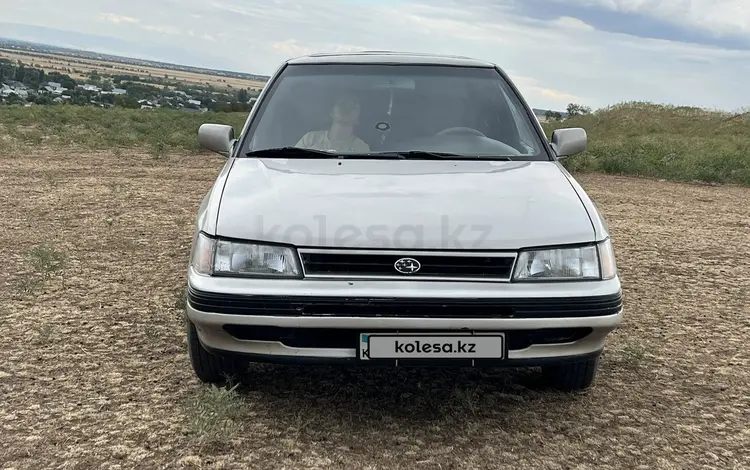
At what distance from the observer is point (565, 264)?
273cm

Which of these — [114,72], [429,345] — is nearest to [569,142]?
[429,345]

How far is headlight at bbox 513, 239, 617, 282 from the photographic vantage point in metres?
2.69

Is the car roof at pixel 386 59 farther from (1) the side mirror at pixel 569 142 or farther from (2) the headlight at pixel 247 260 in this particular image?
(2) the headlight at pixel 247 260

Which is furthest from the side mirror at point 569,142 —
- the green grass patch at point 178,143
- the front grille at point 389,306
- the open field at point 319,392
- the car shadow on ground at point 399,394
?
the green grass patch at point 178,143

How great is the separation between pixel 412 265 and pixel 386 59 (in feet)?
6.38

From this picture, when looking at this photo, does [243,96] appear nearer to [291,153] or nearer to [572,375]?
[291,153]

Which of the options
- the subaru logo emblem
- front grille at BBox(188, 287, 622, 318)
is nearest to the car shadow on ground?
front grille at BBox(188, 287, 622, 318)

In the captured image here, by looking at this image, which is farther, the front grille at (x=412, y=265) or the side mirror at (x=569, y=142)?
the side mirror at (x=569, y=142)

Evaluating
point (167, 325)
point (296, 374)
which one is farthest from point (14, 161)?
point (296, 374)

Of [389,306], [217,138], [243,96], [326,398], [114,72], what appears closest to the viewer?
[389,306]

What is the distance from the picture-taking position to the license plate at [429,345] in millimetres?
2643

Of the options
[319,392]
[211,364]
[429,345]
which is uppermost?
[429,345]

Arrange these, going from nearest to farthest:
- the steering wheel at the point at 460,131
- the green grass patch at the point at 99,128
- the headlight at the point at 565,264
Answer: the headlight at the point at 565,264 → the steering wheel at the point at 460,131 → the green grass patch at the point at 99,128

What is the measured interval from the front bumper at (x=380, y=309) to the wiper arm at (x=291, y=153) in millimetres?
1023
